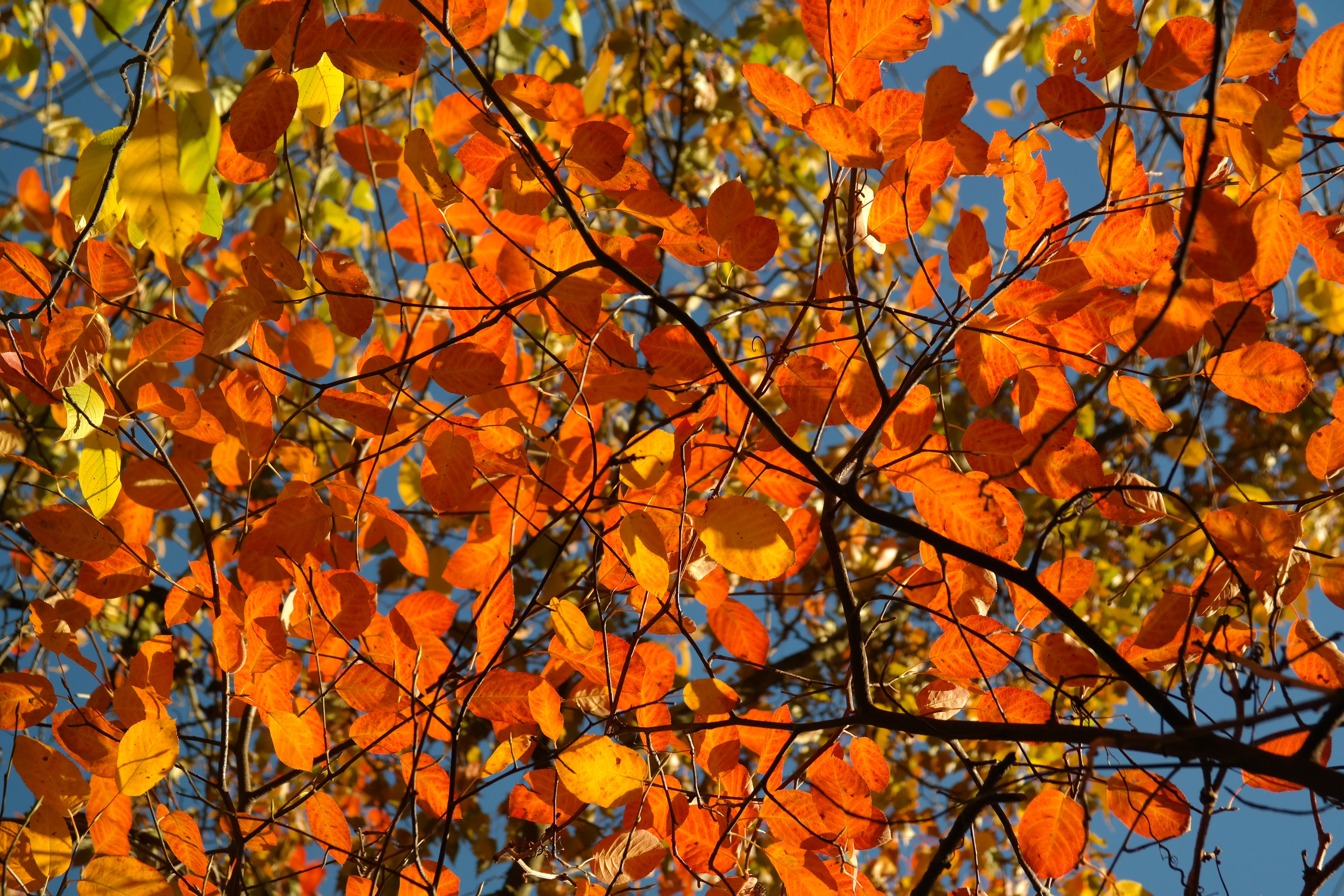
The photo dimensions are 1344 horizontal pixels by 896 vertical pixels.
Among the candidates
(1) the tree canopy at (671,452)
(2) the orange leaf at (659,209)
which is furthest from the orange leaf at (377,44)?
(2) the orange leaf at (659,209)

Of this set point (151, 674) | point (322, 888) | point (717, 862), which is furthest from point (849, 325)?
point (322, 888)

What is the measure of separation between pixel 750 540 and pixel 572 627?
9.3 inches

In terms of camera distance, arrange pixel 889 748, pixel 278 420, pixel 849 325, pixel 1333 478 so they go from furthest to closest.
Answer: pixel 889 748 < pixel 278 420 < pixel 849 325 < pixel 1333 478

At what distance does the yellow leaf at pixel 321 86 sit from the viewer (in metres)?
0.94

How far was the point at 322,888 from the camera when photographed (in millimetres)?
3348

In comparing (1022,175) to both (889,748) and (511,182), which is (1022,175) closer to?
(511,182)

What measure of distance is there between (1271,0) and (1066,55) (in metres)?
0.21

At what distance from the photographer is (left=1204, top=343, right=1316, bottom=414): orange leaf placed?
933 mm

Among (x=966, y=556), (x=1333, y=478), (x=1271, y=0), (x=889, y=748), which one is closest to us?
(x=966, y=556)

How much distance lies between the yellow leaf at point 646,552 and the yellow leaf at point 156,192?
51 centimetres

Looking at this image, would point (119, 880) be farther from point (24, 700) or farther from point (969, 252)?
point (969, 252)

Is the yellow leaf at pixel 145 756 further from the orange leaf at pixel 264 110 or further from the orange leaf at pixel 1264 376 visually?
the orange leaf at pixel 1264 376

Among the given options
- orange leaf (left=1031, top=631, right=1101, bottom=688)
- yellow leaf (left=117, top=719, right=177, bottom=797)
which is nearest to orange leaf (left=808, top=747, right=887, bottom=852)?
orange leaf (left=1031, top=631, right=1101, bottom=688)

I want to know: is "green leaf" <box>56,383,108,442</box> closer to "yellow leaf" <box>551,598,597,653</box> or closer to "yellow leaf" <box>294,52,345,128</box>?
"yellow leaf" <box>294,52,345,128</box>
